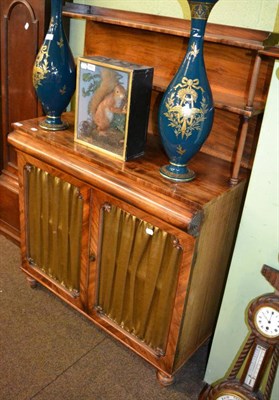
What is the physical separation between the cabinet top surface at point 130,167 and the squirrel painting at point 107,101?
13 cm

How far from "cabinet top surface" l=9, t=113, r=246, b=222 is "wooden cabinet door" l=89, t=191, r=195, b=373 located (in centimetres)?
10

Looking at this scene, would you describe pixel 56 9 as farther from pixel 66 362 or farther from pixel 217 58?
pixel 66 362

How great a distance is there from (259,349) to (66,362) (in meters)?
0.90

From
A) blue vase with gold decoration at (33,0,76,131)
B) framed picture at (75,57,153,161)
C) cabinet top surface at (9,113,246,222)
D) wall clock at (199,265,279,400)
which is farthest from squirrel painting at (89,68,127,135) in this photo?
wall clock at (199,265,279,400)

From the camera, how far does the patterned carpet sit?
175cm

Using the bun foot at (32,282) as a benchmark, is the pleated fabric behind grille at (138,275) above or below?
above

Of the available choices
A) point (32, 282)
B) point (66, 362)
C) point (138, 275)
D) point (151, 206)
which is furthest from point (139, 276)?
point (32, 282)

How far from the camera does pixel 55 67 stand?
1788 millimetres

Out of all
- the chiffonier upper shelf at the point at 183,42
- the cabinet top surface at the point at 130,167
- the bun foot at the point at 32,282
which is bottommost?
the bun foot at the point at 32,282

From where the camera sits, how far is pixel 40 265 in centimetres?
216

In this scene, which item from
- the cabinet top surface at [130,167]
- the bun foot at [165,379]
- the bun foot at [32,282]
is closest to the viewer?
the cabinet top surface at [130,167]

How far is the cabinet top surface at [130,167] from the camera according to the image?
1.47 m

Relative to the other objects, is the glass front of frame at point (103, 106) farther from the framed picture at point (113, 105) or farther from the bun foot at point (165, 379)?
the bun foot at point (165, 379)

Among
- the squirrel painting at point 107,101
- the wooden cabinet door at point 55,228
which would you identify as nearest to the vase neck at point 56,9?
the squirrel painting at point 107,101
